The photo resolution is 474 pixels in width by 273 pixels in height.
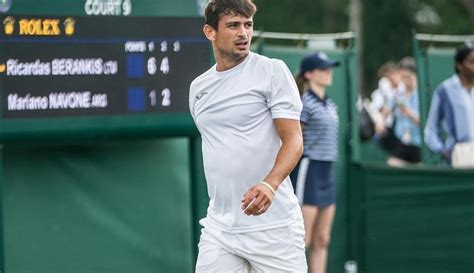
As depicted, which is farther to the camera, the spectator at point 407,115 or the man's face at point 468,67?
the spectator at point 407,115

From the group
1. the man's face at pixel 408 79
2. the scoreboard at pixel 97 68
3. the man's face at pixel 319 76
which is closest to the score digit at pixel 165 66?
the scoreboard at pixel 97 68

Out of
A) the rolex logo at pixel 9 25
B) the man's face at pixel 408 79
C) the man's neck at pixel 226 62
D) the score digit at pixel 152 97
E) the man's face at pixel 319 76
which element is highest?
the rolex logo at pixel 9 25

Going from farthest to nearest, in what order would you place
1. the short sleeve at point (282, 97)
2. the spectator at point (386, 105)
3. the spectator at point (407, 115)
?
the spectator at point (386, 105) < the spectator at point (407, 115) < the short sleeve at point (282, 97)

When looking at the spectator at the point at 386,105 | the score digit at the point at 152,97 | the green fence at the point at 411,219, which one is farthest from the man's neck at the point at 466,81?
the spectator at the point at 386,105

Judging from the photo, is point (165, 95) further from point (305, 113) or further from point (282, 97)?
point (282, 97)

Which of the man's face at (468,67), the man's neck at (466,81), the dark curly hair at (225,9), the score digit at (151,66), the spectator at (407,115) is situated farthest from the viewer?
the spectator at (407,115)

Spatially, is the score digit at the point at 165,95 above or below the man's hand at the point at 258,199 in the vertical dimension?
above

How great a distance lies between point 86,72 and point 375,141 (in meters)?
9.60

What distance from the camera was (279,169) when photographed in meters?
7.14

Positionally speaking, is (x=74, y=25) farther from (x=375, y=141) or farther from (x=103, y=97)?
(x=375, y=141)

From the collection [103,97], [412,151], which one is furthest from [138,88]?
[412,151]

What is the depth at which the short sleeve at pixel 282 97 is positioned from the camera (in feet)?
23.9

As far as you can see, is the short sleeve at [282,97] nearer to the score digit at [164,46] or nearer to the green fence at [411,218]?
the score digit at [164,46]

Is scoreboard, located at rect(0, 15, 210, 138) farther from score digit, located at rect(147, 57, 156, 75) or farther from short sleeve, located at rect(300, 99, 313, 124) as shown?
short sleeve, located at rect(300, 99, 313, 124)
